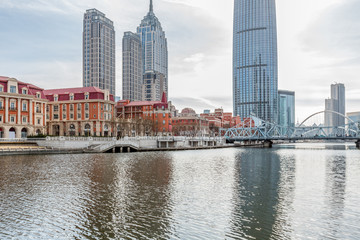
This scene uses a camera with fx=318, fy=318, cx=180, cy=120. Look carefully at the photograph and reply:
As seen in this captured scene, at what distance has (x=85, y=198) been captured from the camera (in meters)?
30.1

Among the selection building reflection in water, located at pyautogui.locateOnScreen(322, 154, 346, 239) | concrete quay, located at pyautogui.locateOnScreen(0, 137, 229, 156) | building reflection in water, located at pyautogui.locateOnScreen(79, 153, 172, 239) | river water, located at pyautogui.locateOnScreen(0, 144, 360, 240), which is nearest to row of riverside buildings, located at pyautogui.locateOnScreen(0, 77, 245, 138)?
A: concrete quay, located at pyautogui.locateOnScreen(0, 137, 229, 156)

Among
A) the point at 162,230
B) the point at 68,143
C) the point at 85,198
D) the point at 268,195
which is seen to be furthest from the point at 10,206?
the point at 68,143

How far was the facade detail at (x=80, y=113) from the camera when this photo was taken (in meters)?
115

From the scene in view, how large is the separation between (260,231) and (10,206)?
66.7 ft

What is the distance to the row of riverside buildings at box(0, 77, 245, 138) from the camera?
92.5m

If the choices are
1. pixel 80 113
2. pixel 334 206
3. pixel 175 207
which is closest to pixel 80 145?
pixel 80 113

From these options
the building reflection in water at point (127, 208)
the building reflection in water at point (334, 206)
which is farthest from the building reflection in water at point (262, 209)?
the building reflection in water at point (127, 208)

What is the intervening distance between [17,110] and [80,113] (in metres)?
25.9

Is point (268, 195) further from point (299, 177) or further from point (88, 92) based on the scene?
point (88, 92)

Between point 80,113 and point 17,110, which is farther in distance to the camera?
point 80,113

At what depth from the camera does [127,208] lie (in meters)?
26.6

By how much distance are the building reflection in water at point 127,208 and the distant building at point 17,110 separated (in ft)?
202

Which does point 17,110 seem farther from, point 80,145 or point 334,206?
point 334,206

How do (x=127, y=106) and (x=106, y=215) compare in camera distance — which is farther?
(x=127, y=106)
